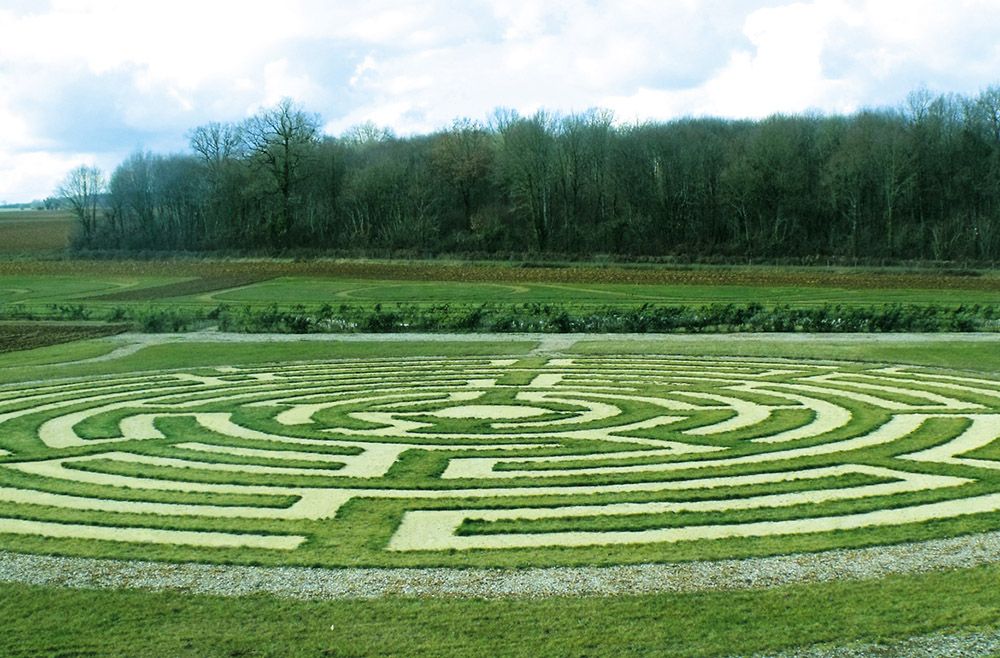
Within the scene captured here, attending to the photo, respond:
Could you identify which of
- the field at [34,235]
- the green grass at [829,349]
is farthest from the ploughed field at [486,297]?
the field at [34,235]

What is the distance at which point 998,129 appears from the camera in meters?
105

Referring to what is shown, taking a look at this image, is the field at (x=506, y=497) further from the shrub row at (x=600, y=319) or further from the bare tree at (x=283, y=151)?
the bare tree at (x=283, y=151)

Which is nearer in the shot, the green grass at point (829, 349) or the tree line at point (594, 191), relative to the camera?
the green grass at point (829, 349)

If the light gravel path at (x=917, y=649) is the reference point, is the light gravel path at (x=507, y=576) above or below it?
above

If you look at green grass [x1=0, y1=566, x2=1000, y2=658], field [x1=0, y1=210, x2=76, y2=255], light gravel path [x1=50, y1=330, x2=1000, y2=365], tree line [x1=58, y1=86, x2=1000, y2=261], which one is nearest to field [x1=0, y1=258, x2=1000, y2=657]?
green grass [x1=0, y1=566, x2=1000, y2=658]

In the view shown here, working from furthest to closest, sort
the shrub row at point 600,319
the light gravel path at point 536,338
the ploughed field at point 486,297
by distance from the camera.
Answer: the ploughed field at point 486,297
the shrub row at point 600,319
the light gravel path at point 536,338

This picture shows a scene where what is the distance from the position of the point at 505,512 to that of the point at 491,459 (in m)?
3.89

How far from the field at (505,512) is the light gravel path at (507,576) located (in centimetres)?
4

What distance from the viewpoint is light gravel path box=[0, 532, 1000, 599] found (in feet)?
45.2

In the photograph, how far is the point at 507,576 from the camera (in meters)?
14.3

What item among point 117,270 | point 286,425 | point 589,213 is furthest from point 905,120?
point 286,425

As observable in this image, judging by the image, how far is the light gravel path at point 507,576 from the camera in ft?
45.2

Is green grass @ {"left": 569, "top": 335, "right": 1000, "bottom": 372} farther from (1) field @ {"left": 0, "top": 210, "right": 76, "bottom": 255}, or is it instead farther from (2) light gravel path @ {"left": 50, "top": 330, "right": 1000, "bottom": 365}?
(1) field @ {"left": 0, "top": 210, "right": 76, "bottom": 255}

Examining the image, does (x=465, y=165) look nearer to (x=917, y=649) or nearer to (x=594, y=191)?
(x=594, y=191)
